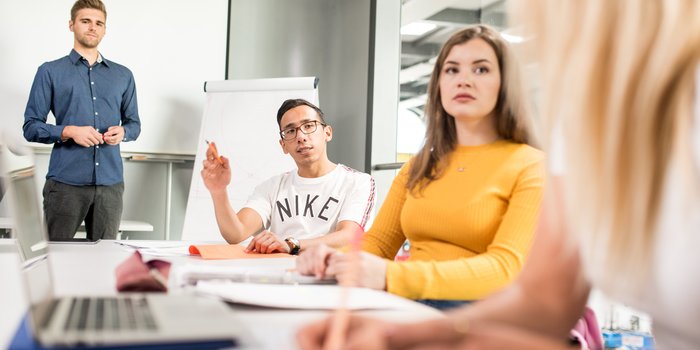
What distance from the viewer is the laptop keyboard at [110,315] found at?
2.00 ft

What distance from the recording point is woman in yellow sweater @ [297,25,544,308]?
49.1 inches

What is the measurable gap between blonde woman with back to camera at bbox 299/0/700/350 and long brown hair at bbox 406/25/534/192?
833 mm

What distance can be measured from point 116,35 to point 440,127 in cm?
334

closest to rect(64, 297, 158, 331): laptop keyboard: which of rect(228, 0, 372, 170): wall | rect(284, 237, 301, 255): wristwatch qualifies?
rect(284, 237, 301, 255): wristwatch

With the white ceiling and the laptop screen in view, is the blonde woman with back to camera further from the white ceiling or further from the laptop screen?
the white ceiling

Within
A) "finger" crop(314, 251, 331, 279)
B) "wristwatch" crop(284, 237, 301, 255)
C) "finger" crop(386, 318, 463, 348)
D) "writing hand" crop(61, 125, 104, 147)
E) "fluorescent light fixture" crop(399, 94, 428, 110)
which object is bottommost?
"wristwatch" crop(284, 237, 301, 255)

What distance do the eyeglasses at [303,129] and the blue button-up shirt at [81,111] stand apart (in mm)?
1824

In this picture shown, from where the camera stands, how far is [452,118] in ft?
5.26

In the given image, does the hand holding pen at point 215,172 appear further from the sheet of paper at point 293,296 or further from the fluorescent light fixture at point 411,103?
the fluorescent light fixture at point 411,103

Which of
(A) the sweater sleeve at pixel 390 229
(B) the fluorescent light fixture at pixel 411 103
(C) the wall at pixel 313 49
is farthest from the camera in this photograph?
(C) the wall at pixel 313 49

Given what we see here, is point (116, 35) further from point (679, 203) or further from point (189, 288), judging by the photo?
point (679, 203)

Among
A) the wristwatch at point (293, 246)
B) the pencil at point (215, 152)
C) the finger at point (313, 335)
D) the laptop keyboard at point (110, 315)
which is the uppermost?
the pencil at point (215, 152)

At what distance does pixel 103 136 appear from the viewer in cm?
390

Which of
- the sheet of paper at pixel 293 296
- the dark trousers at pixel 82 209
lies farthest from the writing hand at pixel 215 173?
the dark trousers at pixel 82 209
